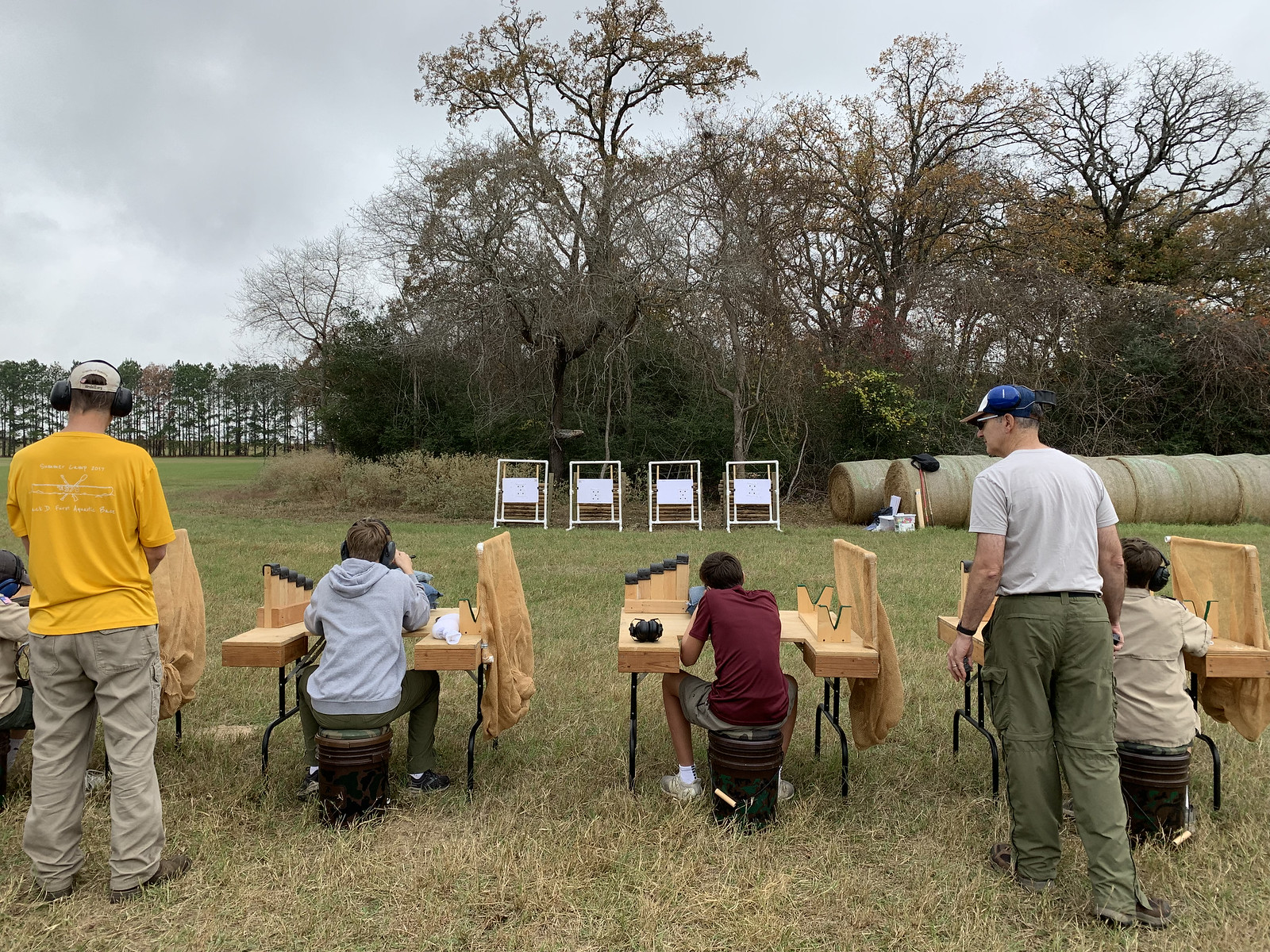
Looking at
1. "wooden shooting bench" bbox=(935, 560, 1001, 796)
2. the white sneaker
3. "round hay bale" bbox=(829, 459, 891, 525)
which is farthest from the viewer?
"round hay bale" bbox=(829, 459, 891, 525)

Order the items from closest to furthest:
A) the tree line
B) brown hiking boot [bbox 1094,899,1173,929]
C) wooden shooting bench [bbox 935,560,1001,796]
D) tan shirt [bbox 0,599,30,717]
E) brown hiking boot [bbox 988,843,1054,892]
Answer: brown hiking boot [bbox 1094,899,1173,929], brown hiking boot [bbox 988,843,1054,892], tan shirt [bbox 0,599,30,717], wooden shooting bench [bbox 935,560,1001,796], the tree line

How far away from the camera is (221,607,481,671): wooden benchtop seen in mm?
3760

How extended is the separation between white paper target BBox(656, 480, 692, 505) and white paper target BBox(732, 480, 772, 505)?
2.83ft

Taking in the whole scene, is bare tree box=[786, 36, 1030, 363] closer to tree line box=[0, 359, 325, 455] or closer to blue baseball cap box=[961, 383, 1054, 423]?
blue baseball cap box=[961, 383, 1054, 423]

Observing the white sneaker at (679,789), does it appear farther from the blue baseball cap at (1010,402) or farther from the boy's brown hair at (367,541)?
the blue baseball cap at (1010,402)

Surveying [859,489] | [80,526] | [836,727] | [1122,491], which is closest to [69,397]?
[80,526]

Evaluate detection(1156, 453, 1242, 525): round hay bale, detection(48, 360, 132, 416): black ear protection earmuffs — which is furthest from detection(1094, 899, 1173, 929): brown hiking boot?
detection(1156, 453, 1242, 525): round hay bale

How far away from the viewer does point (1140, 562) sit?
340 centimetres

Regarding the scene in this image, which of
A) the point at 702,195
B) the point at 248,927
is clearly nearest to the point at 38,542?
Result: the point at 248,927

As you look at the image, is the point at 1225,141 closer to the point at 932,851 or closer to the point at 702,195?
the point at 702,195

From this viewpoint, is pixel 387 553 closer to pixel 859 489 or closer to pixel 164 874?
pixel 164 874

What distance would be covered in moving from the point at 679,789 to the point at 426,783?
1.18m

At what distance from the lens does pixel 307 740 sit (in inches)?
155

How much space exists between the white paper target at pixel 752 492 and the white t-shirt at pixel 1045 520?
1198 centimetres
